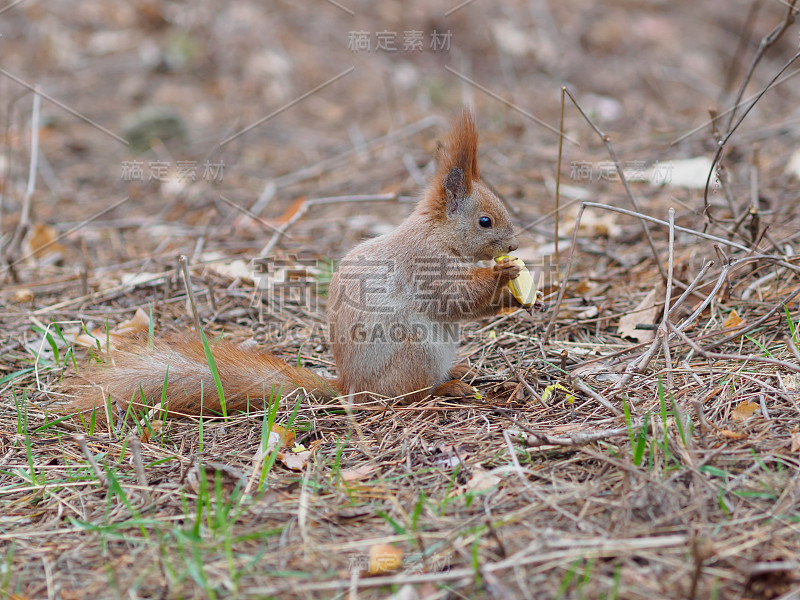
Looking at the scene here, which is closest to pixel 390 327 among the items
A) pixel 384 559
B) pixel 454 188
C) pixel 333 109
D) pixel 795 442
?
pixel 454 188

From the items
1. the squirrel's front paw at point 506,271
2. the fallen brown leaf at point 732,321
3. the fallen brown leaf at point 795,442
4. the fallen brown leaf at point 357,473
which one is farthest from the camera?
the fallen brown leaf at point 732,321

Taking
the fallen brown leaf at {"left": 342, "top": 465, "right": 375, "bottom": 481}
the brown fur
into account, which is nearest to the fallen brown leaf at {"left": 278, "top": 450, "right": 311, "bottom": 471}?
the fallen brown leaf at {"left": 342, "top": 465, "right": 375, "bottom": 481}

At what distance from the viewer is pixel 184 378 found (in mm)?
2336

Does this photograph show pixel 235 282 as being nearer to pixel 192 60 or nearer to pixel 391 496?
pixel 391 496

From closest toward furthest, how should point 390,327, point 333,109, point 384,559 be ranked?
point 384,559 → point 390,327 → point 333,109

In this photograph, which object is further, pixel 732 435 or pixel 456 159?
pixel 456 159

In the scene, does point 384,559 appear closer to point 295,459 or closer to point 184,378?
point 295,459

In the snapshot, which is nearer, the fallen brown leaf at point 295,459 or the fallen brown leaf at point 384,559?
the fallen brown leaf at point 384,559

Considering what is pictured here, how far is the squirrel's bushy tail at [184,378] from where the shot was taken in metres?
2.29

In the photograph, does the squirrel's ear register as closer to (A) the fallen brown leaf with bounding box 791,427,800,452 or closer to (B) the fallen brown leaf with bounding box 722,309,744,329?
(B) the fallen brown leaf with bounding box 722,309,744,329

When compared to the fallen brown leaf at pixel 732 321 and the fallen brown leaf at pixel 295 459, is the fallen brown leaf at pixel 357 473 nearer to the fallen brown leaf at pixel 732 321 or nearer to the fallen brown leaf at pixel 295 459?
the fallen brown leaf at pixel 295 459

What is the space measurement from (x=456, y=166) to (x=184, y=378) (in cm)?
122

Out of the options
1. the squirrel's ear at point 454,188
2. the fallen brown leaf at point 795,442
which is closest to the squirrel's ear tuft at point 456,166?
the squirrel's ear at point 454,188

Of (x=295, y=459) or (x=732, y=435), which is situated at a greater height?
(x=732, y=435)
